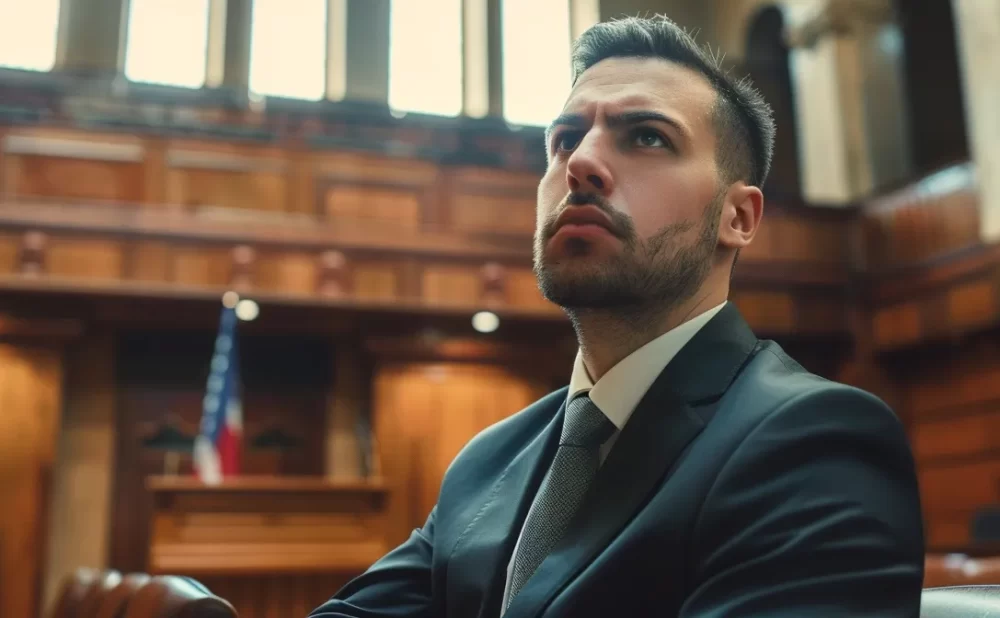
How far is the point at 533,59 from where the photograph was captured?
973 cm

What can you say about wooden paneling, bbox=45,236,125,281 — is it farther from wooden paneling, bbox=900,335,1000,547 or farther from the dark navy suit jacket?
wooden paneling, bbox=900,335,1000,547

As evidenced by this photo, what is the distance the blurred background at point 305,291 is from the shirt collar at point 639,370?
4328 millimetres

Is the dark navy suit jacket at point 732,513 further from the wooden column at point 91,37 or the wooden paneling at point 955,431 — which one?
the wooden column at point 91,37

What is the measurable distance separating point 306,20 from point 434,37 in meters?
1.21

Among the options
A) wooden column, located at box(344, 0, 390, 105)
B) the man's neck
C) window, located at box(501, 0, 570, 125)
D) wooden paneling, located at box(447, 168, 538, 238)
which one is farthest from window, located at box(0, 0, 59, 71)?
the man's neck

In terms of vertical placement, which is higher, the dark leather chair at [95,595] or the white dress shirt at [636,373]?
the white dress shirt at [636,373]

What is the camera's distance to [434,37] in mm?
9477

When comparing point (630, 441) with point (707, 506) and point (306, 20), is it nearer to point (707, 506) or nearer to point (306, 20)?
point (707, 506)

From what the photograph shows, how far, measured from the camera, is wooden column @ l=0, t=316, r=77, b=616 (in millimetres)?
6000

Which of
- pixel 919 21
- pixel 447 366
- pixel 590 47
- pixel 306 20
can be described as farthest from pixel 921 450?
pixel 590 47

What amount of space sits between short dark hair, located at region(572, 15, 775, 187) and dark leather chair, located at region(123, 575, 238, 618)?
90 cm

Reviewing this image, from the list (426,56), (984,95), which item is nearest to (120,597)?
(984,95)

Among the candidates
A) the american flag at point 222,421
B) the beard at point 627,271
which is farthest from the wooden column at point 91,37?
the beard at point 627,271

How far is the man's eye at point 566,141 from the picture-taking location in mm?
1378
